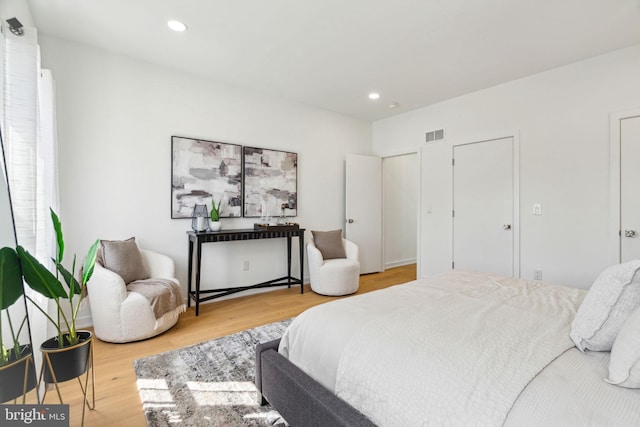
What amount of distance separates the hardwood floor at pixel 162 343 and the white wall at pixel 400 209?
1.22 m

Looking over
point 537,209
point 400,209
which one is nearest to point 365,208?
point 400,209

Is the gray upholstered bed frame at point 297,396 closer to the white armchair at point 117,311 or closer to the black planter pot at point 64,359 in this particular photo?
the black planter pot at point 64,359

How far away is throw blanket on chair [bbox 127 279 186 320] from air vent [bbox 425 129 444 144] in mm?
3787

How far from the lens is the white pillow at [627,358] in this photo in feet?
2.83

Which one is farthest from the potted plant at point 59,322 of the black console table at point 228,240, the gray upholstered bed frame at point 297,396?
the black console table at point 228,240

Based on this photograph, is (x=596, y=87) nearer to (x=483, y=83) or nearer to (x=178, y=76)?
(x=483, y=83)

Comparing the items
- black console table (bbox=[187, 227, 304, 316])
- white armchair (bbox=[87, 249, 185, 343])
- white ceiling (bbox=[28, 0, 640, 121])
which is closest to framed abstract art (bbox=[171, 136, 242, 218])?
black console table (bbox=[187, 227, 304, 316])

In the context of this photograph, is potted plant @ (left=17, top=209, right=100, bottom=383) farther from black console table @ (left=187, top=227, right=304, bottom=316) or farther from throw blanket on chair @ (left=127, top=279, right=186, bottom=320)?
black console table @ (left=187, top=227, right=304, bottom=316)

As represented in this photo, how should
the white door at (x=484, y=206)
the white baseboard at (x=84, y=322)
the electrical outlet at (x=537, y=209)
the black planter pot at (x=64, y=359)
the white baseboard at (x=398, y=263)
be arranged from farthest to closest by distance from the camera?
the white baseboard at (x=398, y=263), the white door at (x=484, y=206), the electrical outlet at (x=537, y=209), the white baseboard at (x=84, y=322), the black planter pot at (x=64, y=359)

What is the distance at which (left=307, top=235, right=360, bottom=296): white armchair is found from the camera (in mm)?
3838

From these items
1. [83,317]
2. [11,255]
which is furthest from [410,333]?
[83,317]

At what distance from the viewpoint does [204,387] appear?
6.20 ft

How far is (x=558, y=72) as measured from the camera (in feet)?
10.4

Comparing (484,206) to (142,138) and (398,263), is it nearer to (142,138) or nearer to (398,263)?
(398,263)
